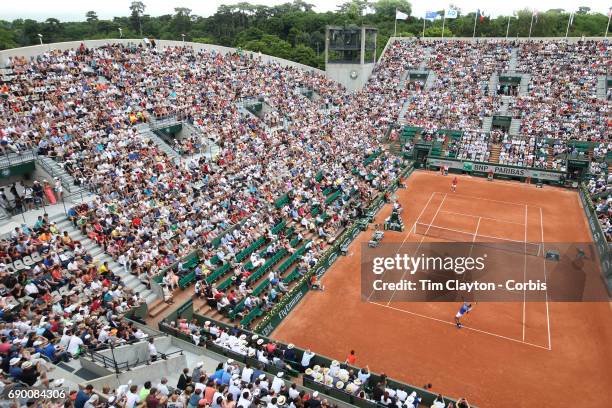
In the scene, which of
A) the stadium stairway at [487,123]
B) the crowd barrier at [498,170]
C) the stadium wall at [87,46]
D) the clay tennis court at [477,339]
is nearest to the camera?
the clay tennis court at [477,339]

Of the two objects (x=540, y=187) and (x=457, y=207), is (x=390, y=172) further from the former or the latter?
(x=540, y=187)

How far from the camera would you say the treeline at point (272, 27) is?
83875 millimetres

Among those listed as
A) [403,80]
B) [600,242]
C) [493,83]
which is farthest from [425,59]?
[600,242]

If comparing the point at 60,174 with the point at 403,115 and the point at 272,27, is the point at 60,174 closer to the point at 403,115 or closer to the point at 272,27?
the point at 403,115

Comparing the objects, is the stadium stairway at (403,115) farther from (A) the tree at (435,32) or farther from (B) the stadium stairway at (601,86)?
(A) the tree at (435,32)

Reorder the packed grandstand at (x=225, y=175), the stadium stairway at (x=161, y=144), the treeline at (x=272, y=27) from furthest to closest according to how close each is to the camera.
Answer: the treeline at (x=272, y=27) < the stadium stairway at (x=161, y=144) < the packed grandstand at (x=225, y=175)

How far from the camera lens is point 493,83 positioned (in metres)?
52.9

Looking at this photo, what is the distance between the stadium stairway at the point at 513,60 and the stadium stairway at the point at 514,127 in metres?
10.3

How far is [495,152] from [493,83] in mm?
13230

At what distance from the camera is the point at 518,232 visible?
30.1 metres

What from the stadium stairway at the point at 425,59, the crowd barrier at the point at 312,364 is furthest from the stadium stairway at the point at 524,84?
the crowd barrier at the point at 312,364

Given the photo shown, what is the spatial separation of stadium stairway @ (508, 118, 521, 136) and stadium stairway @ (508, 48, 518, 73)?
10.3m

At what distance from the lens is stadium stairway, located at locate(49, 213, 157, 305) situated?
20156 millimetres

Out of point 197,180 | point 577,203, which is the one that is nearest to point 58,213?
point 197,180
